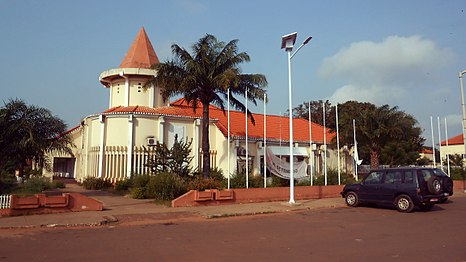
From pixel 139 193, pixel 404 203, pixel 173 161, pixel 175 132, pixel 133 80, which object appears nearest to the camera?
pixel 404 203

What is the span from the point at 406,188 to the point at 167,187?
33.4 ft

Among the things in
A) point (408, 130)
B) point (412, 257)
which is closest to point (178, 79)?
point (412, 257)

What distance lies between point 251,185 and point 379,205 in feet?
20.4

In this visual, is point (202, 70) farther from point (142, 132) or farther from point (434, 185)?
point (434, 185)

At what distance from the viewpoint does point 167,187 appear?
17719 millimetres

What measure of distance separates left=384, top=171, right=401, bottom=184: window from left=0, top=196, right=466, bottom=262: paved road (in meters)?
2.18

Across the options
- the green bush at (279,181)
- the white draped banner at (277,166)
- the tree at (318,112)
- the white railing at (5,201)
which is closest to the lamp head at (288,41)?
the white draped banner at (277,166)

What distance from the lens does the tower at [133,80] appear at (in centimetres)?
2806

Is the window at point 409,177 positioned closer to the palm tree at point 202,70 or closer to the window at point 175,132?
the palm tree at point 202,70

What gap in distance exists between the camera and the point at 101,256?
7.44 meters

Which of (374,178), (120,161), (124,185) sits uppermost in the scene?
(120,161)

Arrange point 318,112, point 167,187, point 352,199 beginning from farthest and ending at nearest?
point 318,112, point 167,187, point 352,199

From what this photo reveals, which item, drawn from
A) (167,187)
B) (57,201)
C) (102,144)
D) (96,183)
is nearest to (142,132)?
(102,144)

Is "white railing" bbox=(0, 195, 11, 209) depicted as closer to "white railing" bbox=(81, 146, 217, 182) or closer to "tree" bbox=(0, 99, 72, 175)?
"tree" bbox=(0, 99, 72, 175)
